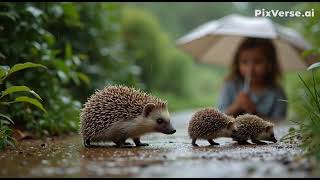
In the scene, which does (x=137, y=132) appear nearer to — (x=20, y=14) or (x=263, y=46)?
(x=20, y=14)

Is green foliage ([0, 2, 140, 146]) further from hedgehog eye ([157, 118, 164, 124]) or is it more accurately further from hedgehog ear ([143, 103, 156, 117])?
hedgehog eye ([157, 118, 164, 124])

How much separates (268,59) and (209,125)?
5.86 metres

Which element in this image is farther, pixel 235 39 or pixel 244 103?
pixel 235 39

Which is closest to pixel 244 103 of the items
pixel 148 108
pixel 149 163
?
pixel 148 108

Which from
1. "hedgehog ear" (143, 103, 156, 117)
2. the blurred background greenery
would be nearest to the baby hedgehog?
"hedgehog ear" (143, 103, 156, 117)

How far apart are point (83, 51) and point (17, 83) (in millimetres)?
3845

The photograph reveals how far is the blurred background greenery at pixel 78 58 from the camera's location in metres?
7.66

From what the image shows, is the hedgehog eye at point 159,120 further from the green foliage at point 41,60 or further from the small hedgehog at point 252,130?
the green foliage at point 41,60

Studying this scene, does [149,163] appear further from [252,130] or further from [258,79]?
[258,79]

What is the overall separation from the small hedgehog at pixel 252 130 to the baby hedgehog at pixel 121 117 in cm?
98

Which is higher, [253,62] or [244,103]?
[253,62]

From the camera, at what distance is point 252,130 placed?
22.3ft

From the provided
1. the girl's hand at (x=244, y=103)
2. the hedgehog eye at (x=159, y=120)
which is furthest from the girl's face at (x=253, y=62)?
the hedgehog eye at (x=159, y=120)

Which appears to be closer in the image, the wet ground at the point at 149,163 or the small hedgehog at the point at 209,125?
the wet ground at the point at 149,163
